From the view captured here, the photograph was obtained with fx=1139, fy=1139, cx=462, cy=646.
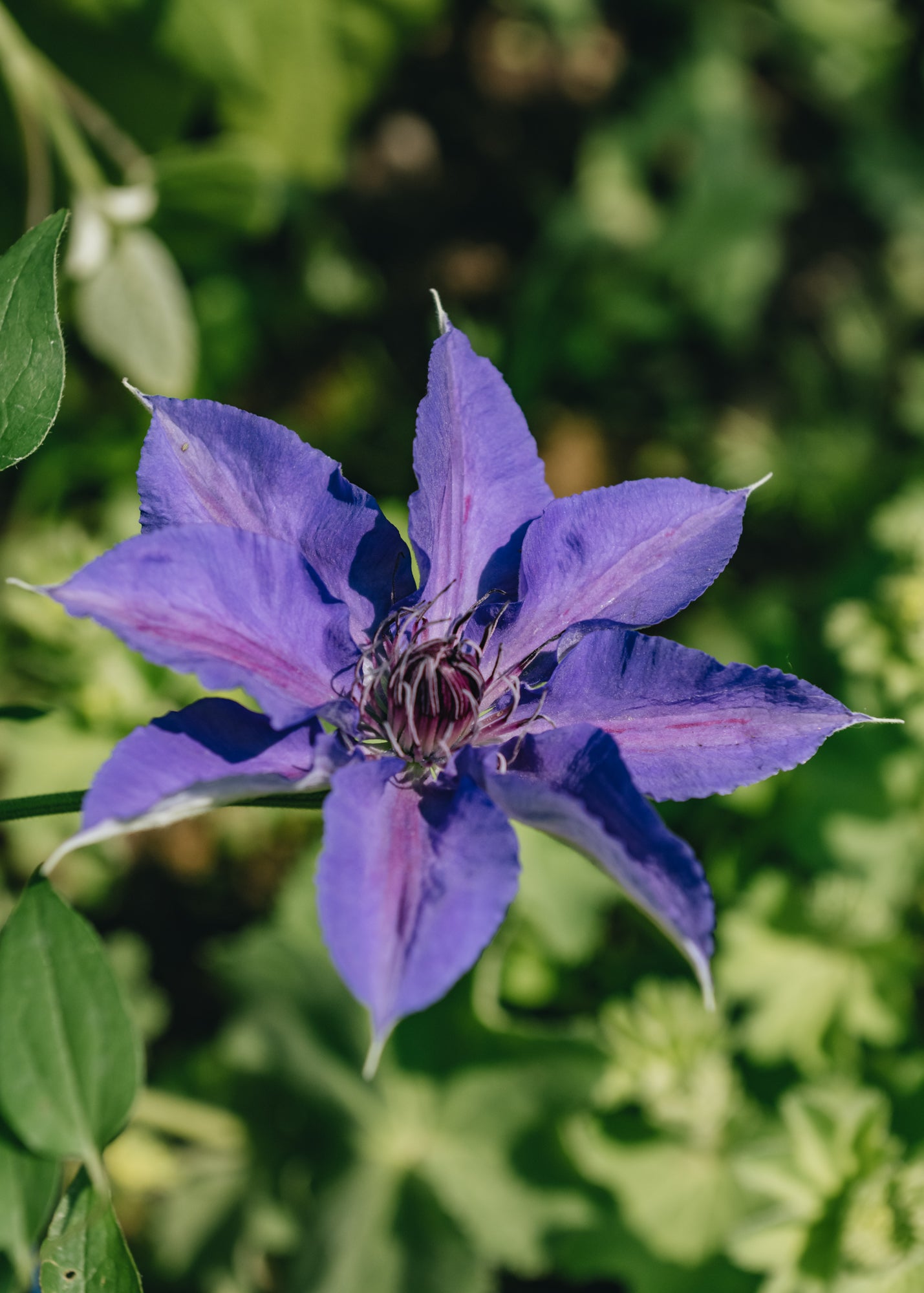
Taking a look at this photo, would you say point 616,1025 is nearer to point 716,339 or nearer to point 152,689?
point 152,689

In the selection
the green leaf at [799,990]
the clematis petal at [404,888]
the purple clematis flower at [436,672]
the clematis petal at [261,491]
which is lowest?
the green leaf at [799,990]

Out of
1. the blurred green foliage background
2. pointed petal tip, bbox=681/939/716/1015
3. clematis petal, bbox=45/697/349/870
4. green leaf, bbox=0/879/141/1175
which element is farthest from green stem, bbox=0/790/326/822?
the blurred green foliage background

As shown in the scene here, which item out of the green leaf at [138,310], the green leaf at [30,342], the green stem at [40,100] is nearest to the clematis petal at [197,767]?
the green leaf at [30,342]

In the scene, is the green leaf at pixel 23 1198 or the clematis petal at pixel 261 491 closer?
the clematis petal at pixel 261 491

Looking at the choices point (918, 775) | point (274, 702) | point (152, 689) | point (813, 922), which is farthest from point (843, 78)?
point (274, 702)

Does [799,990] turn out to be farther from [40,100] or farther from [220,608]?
[40,100]

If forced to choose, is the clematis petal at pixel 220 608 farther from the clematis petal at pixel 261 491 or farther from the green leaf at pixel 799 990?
the green leaf at pixel 799 990
